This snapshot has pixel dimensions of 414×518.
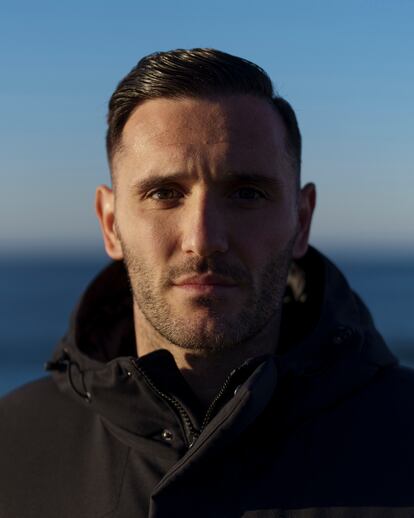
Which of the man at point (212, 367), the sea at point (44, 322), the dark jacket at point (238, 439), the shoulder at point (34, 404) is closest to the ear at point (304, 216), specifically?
the man at point (212, 367)

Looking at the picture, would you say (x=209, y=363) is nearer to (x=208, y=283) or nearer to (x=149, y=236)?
(x=208, y=283)

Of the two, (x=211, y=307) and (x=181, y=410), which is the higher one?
(x=211, y=307)

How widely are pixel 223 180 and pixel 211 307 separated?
57 cm

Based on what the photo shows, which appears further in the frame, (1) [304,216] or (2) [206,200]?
(1) [304,216]

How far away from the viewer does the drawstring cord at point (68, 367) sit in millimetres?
3539

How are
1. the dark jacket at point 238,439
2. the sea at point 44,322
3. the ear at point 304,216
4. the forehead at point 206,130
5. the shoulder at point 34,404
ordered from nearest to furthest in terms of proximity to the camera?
the dark jacket at point 238,439
the forehead at point 206,130
the shoulder at point 34,404
the ear at point 304,216
the sea at point 44,322

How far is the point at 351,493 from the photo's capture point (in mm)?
2998

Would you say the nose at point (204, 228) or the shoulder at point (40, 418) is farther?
the shoulder at point (40, 418)

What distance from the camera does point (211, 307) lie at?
336 cm

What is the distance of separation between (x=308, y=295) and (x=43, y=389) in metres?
1.45

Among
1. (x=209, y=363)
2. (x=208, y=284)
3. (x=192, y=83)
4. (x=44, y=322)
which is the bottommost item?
(x=44, y=322)

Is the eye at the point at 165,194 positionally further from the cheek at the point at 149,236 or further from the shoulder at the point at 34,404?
the shoulder at the point at 34,404

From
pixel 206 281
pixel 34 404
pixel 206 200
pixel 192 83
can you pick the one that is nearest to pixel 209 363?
pixel 206 281

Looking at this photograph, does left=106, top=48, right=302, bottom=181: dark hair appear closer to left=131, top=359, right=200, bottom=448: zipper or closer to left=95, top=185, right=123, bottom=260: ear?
left=95, top=185, right=123, bottom=260: ear
